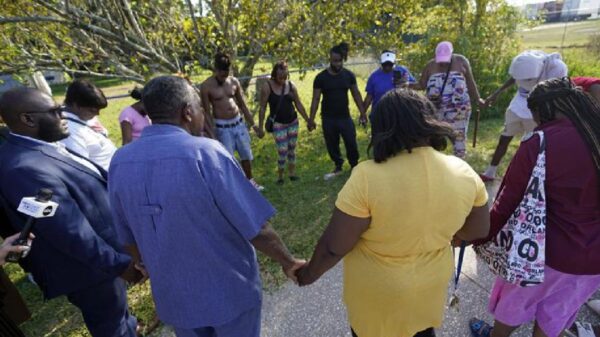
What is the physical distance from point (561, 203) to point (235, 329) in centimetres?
170

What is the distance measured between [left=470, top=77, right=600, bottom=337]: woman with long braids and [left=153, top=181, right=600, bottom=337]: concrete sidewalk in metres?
0.64

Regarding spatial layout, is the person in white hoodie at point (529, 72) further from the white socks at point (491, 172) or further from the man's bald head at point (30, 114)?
the man's bald head at point (30, 114)

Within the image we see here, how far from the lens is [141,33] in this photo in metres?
5.95

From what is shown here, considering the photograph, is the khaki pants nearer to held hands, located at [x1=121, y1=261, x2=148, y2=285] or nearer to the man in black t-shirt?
the man in black t-shirt

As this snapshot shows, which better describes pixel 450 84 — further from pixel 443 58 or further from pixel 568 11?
pixel 568 11

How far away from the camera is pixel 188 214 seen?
1414 mm

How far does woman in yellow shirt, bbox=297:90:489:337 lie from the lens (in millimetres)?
1334

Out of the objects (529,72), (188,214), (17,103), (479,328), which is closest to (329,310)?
(479,328)

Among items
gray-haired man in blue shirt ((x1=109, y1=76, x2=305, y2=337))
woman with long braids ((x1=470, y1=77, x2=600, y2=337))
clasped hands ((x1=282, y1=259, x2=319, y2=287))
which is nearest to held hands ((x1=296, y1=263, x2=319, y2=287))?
clasped hands ((x1=282, y1=259, x2=319, y2=287))

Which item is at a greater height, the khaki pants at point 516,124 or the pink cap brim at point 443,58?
the pink cap brim at point 443,58

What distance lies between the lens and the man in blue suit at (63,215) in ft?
5.52

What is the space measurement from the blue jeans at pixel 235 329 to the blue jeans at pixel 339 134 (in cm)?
357

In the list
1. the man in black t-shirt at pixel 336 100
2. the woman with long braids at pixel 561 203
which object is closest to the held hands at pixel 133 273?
the woman with long braids at pixel 561 203

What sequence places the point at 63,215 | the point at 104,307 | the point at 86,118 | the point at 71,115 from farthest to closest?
the point at 86,118, the point at 71,115, the point at 104,307, the point at 63,215
